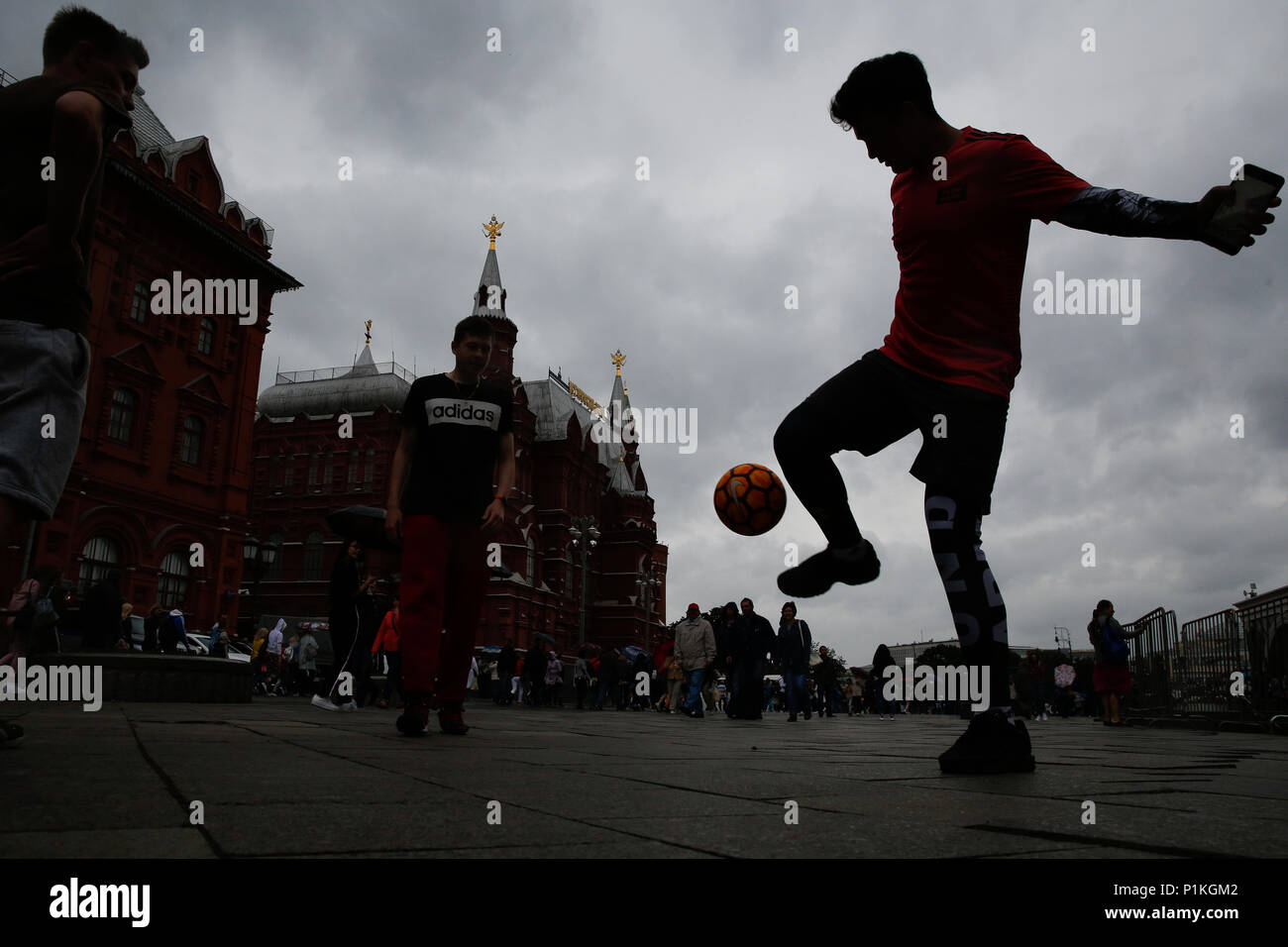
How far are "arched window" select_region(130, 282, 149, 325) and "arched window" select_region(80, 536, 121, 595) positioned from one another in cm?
726

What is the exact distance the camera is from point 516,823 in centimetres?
174

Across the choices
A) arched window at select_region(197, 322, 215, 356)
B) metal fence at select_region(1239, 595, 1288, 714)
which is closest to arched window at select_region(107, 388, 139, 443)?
arched window at select_region(197, 322, 215, 356)

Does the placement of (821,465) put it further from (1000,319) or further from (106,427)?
(106,427)

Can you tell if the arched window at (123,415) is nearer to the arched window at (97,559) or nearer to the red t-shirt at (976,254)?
the arched window at (97,559)

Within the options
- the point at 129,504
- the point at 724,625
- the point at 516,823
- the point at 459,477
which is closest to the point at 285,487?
the point at 129,504

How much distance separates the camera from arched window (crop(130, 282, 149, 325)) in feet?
97.7

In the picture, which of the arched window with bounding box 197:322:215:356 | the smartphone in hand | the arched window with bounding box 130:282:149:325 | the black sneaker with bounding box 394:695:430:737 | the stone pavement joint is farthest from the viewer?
the arched window with bounding box 197:322:215:356

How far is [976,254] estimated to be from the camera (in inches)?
128

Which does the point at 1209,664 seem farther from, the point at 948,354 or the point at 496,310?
the point at 496,310

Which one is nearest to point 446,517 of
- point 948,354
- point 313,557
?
point 948,354

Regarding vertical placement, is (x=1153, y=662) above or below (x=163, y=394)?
below

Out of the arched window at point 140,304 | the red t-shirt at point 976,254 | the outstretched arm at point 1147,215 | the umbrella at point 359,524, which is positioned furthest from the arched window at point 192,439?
the outstretched arm at point 1147,215

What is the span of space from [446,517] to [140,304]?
2990 cm

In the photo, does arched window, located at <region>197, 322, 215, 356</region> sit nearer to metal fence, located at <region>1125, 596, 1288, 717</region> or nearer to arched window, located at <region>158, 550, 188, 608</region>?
arched window, located at <region>158, 550, 188, 608</region>
